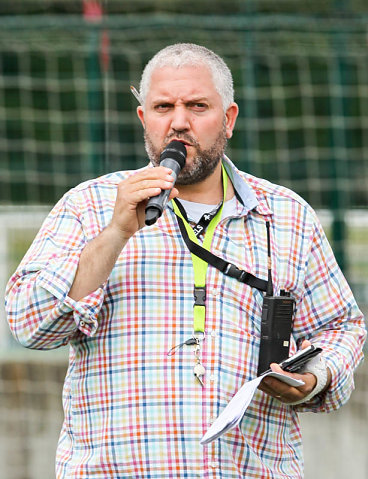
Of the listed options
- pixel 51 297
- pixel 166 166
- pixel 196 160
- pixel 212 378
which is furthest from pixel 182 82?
pixel 212 378

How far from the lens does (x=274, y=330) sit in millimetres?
2744

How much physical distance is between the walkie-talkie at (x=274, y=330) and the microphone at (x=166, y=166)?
0.45 m

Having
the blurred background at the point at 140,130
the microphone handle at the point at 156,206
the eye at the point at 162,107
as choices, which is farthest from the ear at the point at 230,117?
the blurred background at the point at 140,130

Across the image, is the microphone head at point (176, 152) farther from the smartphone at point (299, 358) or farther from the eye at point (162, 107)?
the smartphone at point (299, 358)

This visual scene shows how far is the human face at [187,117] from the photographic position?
2756mm

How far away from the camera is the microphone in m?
2.42

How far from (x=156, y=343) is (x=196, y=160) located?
0.51m

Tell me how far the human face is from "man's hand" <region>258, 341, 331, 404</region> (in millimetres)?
575

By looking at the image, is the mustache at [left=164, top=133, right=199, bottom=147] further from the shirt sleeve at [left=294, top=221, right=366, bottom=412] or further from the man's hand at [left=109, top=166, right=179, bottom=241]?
the shirt sleeve at [left=294, top=221, right=366, bottom=412]

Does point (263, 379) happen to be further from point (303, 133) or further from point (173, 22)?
point (303, 133)

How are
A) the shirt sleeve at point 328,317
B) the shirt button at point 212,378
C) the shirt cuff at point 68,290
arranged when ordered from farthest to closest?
the shirt sleeve at point 328,317 < the shirt button at point 212,378 < the shirt cuff at point 68,290

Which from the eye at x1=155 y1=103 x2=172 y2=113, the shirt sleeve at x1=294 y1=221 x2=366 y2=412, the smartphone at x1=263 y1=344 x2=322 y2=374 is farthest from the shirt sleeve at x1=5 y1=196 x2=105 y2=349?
the shirt sleeve at x1=294 y1=221 x2=366 y2=412

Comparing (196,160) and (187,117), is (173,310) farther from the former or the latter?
(187,117)

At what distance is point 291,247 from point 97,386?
0.67 meters
